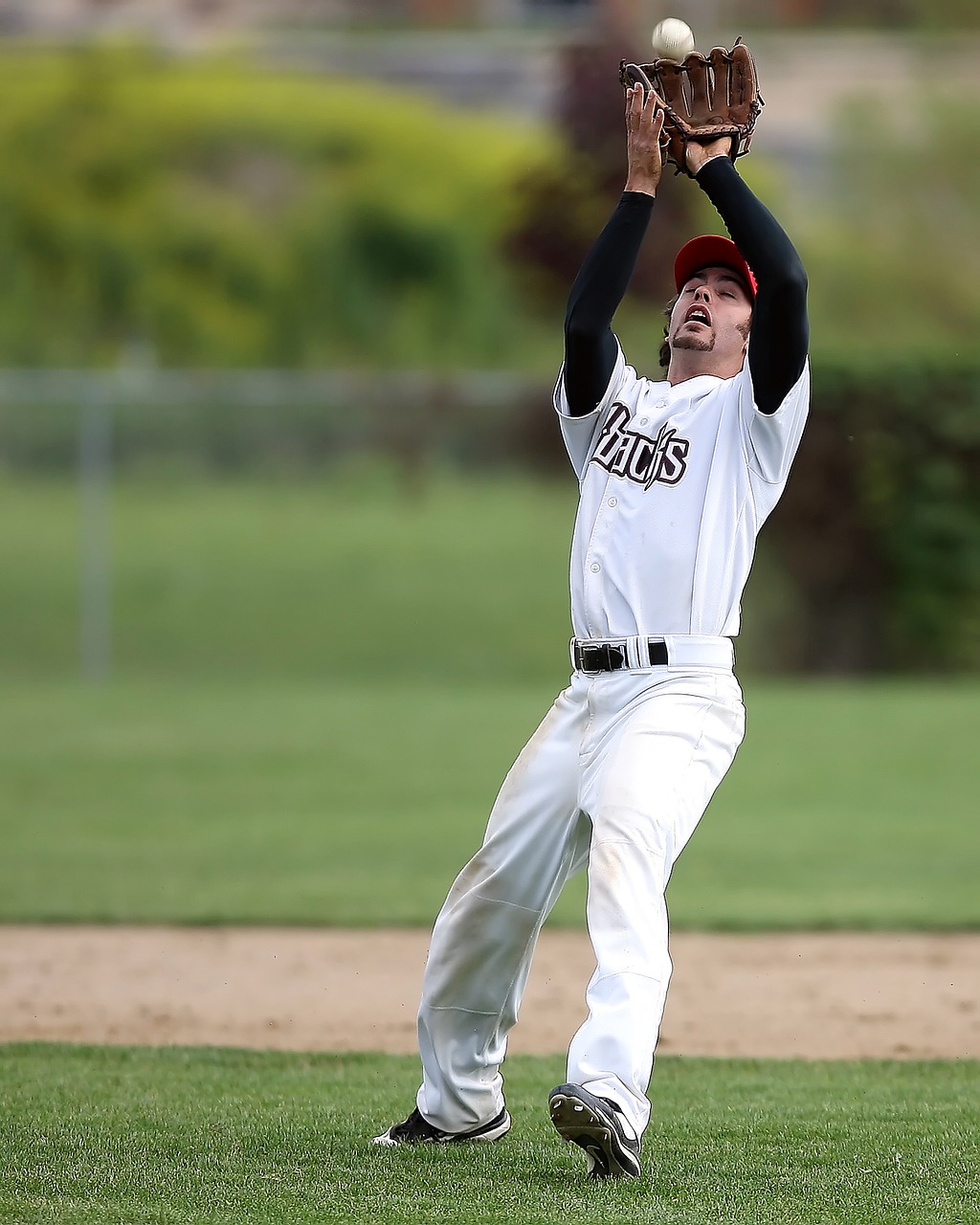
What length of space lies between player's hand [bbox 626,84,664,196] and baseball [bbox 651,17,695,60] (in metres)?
0.18

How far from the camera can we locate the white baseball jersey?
385cm

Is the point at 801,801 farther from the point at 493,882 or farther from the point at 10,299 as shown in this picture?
the point at 10,299

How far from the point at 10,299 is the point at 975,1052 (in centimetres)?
2691

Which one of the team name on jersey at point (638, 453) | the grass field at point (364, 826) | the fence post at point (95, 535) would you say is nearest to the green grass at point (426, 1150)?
the grass field at point (364, 826)

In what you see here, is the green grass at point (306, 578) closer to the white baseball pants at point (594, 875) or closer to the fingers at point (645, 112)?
the white baseball pants at point (594, 875)

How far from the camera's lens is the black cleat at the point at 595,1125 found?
11.1 feet

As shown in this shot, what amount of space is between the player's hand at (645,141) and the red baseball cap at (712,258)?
0.20m

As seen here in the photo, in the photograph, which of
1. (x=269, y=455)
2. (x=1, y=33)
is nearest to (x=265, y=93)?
(x=1, y=33)

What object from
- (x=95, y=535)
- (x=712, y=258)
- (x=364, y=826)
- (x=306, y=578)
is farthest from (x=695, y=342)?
(x=95, y=535)

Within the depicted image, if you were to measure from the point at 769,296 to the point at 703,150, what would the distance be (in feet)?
1.51

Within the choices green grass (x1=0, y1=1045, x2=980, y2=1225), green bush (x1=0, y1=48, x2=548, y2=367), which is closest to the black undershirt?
green grass (x1=0, y1=1045, x2=980, y2=1225)

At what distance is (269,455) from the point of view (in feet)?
67.4

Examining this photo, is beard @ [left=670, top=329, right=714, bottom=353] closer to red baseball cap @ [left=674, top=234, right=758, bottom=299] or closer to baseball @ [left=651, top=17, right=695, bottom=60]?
red baseball cap @ [left=674, top=234, right=758, bottom=299]

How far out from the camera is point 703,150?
13.1 feet
